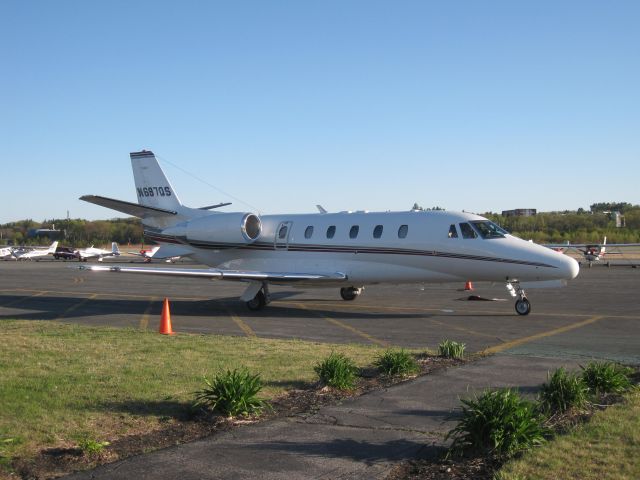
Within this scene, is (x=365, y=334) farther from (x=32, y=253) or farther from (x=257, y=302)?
(x=32, y=253)

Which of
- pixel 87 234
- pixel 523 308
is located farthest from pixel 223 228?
pixel 87 234

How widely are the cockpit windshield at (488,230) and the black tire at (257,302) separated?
21.2 feet

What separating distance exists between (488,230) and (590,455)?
13.0m

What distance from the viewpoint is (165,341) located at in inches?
494

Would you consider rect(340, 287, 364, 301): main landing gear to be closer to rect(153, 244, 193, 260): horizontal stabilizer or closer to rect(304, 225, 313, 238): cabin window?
rect(304, 225, 313, 238): cabin window

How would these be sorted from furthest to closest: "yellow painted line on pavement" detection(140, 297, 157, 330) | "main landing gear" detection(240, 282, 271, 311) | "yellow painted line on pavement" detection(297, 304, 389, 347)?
1. "main landing gear" detection(240, 282, 271, 311)
2. "yellow painted line on pavement" detection(140, 297, 157, 330)
3. "yellow painted line on pavement" detection(297, 304, 389, 347)

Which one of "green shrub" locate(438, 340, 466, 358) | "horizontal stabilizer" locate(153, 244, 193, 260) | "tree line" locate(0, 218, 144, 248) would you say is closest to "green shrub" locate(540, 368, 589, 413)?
"green shrub" locate(438, 340, 466, 358)

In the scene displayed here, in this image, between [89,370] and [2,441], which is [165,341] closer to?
[89,370]

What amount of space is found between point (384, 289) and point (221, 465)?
73.5ft

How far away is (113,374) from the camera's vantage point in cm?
926

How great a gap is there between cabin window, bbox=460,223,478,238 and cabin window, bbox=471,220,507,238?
0.44 ft

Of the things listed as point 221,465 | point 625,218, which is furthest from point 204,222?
Answer: point 625,218

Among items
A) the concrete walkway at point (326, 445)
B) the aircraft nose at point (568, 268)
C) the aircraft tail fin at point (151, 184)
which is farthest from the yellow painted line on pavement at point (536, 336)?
the aircraft tail fin at point (151, 184)

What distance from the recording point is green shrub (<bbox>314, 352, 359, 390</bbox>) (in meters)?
8.48
